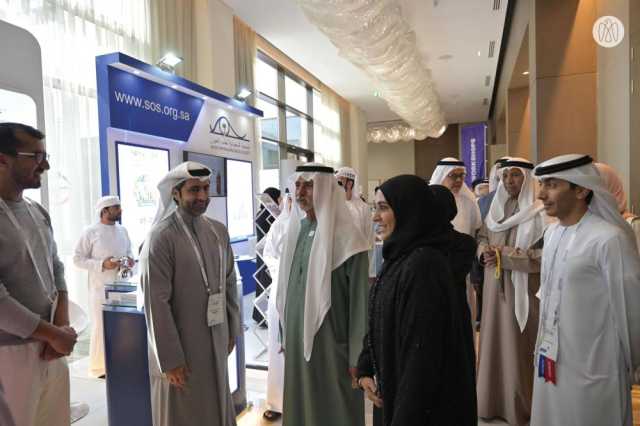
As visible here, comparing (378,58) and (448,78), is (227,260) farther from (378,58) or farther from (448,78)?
(448,78)

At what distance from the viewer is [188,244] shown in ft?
7.06

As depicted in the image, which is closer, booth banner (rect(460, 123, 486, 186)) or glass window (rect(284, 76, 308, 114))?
glass window (rect(284, 76, 308, 114))

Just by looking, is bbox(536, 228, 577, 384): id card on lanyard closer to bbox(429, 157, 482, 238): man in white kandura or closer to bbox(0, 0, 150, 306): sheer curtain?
bbox(429, 157, 482, 238): man in white kandura

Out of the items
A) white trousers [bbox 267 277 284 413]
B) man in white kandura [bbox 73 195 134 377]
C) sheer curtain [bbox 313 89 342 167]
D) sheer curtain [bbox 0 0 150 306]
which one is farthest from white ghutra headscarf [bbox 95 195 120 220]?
sheer curtain [bbox 313 89 342 167]

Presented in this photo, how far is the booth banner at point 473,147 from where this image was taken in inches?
576

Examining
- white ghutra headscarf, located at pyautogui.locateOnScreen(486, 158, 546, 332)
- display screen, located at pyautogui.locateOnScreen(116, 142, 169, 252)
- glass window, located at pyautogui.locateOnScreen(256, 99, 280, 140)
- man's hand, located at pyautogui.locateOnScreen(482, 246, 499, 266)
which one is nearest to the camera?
white ghutra headscarf, located at pyautogui.locateOnScreen(486, 158, 546, 332)

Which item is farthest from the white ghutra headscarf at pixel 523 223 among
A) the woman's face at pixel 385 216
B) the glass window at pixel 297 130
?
the glass window at pixel 297 130

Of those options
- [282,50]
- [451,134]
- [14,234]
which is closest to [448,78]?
[282,50]

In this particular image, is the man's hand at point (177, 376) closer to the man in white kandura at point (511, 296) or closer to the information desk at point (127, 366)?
the information desk at point (127, 366)

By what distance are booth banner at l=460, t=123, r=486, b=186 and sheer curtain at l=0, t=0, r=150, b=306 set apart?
497 inches

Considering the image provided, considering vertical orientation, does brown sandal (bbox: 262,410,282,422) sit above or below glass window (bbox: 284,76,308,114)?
below

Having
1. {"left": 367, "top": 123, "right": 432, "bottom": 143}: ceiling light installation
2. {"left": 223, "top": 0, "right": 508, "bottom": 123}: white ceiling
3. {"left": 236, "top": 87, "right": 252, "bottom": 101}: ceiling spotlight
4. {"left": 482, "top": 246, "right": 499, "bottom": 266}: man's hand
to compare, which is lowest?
{"left": 482, "top": 246, "right": 499, "bottom": 266}: man's hand

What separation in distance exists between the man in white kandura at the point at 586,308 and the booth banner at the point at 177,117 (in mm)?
3582

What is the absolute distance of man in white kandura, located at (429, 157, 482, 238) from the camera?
329 cm
